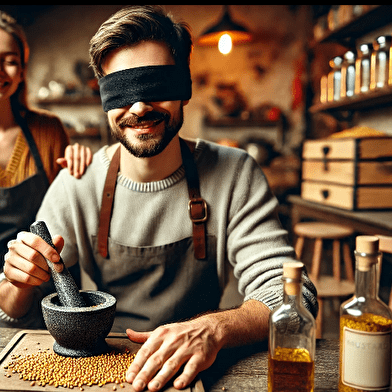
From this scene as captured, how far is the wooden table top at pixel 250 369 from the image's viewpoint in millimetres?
858

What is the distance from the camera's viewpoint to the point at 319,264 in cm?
283

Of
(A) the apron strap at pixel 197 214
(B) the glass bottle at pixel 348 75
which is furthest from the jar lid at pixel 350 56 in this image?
(A) the apron strap at pixel 197 214

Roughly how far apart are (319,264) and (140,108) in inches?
76.9

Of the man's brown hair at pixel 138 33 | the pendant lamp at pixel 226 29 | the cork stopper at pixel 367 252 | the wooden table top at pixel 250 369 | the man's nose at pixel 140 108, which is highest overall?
the pendant lamp at pixel 226 29

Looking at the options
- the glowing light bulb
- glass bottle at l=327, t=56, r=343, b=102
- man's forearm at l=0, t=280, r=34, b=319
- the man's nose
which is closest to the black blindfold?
the man's nose

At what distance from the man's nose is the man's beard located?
0.05 feet

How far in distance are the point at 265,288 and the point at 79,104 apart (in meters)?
4.51

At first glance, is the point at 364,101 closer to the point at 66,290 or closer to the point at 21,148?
the point at 21,148

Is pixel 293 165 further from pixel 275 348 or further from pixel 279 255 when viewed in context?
pixel 275 348

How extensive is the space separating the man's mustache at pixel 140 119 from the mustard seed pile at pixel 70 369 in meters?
0.62

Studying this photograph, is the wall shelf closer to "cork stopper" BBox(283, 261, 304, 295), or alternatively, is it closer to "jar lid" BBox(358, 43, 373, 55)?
"jar lid" BBox(358, 43, 373, 55)

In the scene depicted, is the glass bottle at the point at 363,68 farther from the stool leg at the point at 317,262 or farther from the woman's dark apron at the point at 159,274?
the woman's dark apron at the point at 159,274

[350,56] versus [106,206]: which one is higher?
[350,56]

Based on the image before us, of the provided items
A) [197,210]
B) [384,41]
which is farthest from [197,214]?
[384,41]
